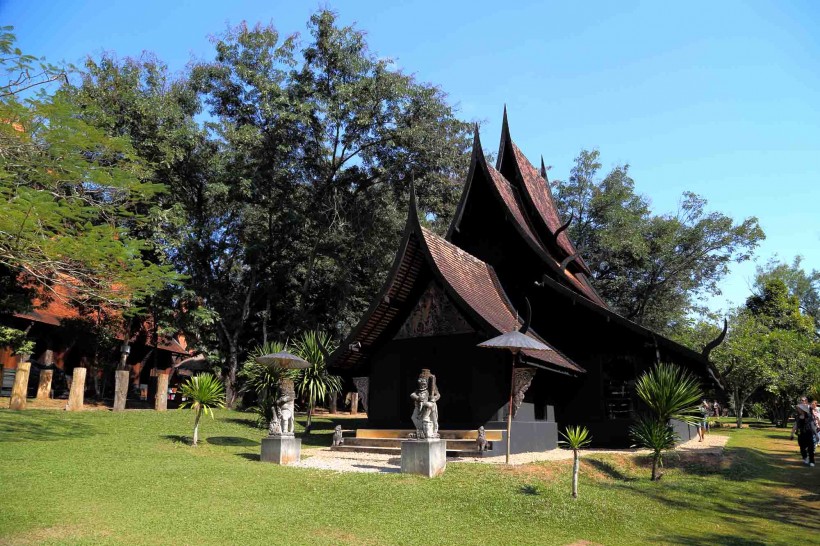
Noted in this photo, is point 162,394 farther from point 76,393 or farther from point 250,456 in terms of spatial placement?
point 250,456

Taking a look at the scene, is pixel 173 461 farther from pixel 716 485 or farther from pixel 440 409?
pixel 716 485

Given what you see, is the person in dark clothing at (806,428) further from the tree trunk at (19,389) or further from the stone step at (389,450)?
the tree trunk at (19,389)

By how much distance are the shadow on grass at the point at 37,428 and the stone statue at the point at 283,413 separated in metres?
4.46

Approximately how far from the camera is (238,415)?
66.6ft

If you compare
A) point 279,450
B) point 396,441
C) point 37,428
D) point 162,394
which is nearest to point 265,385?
point 396,441

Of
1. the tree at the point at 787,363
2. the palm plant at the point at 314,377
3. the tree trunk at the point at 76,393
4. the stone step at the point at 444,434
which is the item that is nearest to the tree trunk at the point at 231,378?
the tree trunk at the point at 76,393

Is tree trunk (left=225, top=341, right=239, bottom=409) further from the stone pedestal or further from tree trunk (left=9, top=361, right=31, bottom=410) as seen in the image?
the stone pedestal

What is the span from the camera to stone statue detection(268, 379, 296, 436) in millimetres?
11555

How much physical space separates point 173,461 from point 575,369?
32.7 ft

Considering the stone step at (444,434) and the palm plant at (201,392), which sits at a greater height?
the palm plant at (201,392)

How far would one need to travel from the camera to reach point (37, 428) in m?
13.0

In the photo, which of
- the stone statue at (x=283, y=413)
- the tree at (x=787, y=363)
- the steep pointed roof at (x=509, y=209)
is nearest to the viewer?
the stone statue at (x=283, y=413)

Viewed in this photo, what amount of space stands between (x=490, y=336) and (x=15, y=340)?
17.8m

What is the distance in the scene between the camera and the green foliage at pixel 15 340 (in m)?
20.3
